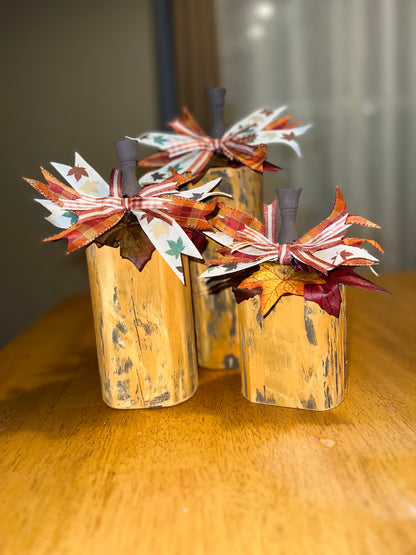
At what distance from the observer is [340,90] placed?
2328mm

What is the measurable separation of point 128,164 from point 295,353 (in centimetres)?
27

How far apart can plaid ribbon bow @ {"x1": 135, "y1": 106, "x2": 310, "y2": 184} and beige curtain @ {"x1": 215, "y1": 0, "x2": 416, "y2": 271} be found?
1518 millimetres

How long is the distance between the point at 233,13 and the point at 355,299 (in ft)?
5.61

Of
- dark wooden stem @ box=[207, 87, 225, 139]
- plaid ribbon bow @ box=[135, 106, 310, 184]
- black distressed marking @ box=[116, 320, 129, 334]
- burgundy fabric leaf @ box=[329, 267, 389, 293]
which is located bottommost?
black distressed marking @ box=[116, 320, 129, 334]

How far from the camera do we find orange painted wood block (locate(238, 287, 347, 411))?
0.55 metres

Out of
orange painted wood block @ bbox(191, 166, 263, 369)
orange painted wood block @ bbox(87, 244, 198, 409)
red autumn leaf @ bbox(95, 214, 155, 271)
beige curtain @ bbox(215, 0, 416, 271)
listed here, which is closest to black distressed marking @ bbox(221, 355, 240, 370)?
orange painted wood block @ bbox(191, 166, 263, 369)

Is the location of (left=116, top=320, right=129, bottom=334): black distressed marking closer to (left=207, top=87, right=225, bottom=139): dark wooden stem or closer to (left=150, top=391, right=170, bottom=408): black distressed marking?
(left=150, top=391, right=170, bottom=408): black distressed marking

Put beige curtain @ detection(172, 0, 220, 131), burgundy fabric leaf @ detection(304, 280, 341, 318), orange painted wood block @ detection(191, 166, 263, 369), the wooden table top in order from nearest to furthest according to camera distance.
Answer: the wooden table top → burgundy fabric leaf @ detection(304, 280, 341, 318) → orange painted wood block @ detection(191, 166, 263, 369) → beige curtain @ detection(172, 0, 220, 131)

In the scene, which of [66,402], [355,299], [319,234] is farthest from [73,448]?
[355,299]

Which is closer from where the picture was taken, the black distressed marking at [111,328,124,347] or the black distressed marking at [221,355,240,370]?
the black distressed marking at [111,328,124,347]

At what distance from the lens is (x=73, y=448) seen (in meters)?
0.52

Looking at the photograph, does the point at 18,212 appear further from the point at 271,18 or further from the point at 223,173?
the point at 223,173

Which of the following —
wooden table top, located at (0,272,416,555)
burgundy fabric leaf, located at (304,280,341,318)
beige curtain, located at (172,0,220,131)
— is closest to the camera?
wooden table top, located at (0,272,416,555)

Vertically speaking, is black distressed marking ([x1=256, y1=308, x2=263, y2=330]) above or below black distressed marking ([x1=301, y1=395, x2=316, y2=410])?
above
